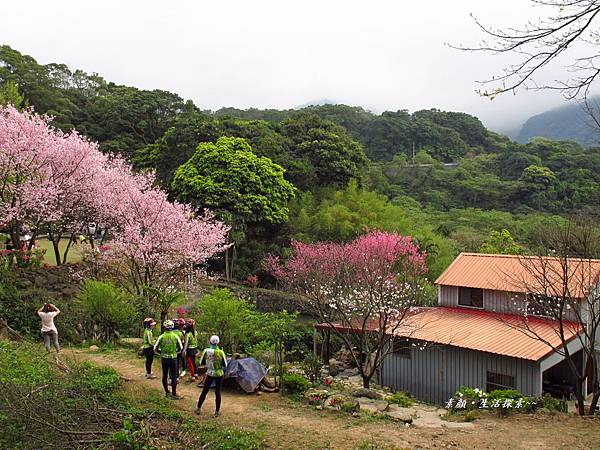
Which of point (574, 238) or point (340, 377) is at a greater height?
point (574, 238)

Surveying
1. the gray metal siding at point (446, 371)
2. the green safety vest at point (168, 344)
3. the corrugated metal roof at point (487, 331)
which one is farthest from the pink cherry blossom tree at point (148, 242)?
the corrugated metal roof at point (487, 331)

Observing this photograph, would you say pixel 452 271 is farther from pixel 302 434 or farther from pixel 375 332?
pixel 302 434

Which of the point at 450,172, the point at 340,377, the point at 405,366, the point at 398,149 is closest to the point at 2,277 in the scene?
the point at 340,377

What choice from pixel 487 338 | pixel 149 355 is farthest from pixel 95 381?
A: pixel 487 338

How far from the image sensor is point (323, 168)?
33.3 m

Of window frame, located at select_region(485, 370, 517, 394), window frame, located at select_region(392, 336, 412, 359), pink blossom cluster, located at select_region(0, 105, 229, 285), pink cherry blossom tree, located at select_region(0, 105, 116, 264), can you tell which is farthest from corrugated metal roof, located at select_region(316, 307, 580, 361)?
pink cherry blossom tree, located at select_region(0, 105, 116, 264)

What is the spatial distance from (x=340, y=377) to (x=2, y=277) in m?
11.6

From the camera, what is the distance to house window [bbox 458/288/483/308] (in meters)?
19.0

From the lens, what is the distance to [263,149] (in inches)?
1245

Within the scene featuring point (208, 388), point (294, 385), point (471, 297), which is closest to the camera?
point (208, 388)

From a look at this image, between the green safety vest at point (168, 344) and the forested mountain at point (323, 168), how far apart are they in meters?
17.2

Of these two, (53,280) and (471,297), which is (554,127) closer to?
(471,297)

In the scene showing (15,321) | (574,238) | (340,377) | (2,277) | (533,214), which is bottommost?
(340,377)

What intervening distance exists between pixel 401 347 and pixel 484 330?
8.90 ft
